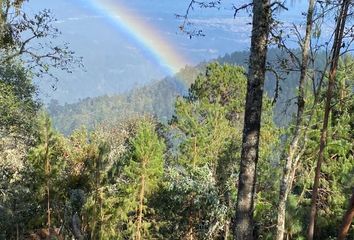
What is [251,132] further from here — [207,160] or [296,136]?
[207,160]

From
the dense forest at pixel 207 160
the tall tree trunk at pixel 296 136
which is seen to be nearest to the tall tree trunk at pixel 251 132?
the dense forest at pixel 207 160

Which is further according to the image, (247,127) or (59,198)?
(59,198)

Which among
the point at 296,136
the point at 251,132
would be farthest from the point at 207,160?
the point at 251,132

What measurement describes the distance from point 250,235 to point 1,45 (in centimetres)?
754

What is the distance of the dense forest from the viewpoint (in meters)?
6.57

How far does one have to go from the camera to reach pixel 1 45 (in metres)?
10.4

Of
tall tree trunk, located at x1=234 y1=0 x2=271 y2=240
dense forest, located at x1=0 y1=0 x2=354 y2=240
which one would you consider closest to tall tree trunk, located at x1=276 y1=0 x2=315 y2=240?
dense forest, located at x1=0 y1=0 x2=354 y2=240

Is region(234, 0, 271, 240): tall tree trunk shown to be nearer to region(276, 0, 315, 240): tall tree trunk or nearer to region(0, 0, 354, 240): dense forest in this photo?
region(0, 0, 354, 240): dense forest

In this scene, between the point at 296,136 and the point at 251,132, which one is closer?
the point at 251,132

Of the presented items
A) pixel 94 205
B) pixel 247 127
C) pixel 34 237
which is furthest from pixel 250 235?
pixel 34 237

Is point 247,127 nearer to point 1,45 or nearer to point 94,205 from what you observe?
point 1,45

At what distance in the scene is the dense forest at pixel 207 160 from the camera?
21.6ft

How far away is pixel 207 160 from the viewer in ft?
83.8

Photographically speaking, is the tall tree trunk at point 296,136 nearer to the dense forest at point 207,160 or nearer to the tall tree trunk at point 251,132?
the dense forest at point 207,160
